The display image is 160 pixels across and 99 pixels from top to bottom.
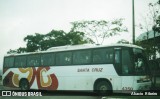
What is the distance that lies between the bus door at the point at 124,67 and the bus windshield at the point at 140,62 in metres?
0.41

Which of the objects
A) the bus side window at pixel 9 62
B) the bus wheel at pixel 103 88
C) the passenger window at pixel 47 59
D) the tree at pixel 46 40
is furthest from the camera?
the tree at pixel 46 40

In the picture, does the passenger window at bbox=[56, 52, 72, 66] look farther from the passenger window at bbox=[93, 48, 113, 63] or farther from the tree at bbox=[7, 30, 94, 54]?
the tree at bbox=[7, 30, 94, 54]

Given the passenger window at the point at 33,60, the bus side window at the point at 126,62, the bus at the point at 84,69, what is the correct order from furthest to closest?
1. the passenger window at the point at 33,60
2. the bus at the point at 84,69
3. the bus side window at the point at 126,62

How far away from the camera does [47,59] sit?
1925cm

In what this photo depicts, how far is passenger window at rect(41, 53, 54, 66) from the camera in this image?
18.9 metres

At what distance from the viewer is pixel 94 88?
1617 centimetres

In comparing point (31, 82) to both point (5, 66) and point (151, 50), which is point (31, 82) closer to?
point (5, 66)

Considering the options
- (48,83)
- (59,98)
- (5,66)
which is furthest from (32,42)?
(59,98)

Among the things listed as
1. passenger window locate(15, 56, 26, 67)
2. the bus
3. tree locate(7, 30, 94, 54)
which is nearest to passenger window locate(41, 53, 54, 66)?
the bus

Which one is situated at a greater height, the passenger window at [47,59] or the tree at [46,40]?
the tree at [46,40]

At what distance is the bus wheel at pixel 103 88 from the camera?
609 inches

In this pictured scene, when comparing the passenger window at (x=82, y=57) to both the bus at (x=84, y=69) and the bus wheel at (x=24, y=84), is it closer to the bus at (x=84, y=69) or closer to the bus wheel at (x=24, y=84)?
the bus at (x=84, y=69)

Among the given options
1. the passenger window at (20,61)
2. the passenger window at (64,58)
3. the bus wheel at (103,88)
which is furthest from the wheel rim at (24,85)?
the bus wheel at (103,88)

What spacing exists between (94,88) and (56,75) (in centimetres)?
348
